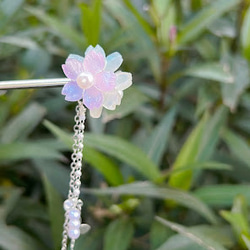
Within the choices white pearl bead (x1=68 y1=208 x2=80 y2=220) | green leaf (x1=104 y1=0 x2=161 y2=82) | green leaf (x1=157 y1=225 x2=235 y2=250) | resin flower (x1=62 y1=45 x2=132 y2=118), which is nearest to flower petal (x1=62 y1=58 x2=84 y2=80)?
resin flower (x1=62 y1=45 x2=132 y2=118)

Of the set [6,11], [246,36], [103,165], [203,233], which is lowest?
[203,233]

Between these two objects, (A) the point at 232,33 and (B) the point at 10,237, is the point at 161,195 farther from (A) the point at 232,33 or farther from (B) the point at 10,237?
(A) the point at 232,33

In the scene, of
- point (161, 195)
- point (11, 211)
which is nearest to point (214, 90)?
point (161, 195)

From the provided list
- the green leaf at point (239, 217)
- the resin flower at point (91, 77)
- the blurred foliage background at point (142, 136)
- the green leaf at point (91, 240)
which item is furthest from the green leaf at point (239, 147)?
the resin flower at point (91, 77)

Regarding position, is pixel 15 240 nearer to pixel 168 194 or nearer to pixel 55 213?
pixel 55 213

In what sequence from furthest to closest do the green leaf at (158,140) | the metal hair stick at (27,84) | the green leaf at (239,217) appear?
the green leaf at (158,140), the green leaf at (239,217), the metal hair stick at (27,84)

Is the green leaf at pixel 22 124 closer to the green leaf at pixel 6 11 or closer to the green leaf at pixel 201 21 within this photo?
the green leaf at pixel 6 11

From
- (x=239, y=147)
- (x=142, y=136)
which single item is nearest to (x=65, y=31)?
(x=142, y=136)
